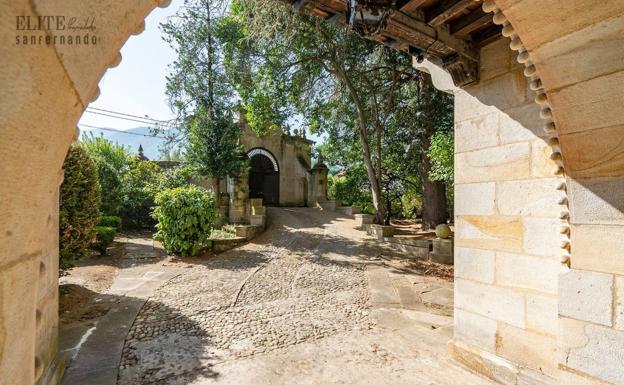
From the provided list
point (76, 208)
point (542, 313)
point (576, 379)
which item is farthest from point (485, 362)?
point (76, 208)

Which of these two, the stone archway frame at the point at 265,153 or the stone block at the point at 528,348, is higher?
the stone archway frame at the point at 265,153

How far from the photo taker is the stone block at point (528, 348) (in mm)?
2234

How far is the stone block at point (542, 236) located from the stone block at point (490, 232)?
0.16 feet

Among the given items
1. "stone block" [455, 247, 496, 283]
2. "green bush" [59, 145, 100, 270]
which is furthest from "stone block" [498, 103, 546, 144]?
"green bush" [59, 145, 100, 270]

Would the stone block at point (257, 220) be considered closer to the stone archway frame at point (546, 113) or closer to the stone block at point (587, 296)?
the stone archway frame at point (546, 113)

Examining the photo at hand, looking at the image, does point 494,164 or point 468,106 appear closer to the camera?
point 494,164

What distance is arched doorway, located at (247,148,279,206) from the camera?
48.4 feet

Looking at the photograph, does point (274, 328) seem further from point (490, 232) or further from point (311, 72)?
point (311, 72)

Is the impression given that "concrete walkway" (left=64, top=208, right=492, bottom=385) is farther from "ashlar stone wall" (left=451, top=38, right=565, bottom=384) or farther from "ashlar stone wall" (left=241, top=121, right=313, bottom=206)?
"ashlar stone wall" (left=241, top=121, right=313, bottom=206)

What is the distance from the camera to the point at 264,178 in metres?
14.9

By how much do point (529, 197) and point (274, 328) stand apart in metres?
2.92

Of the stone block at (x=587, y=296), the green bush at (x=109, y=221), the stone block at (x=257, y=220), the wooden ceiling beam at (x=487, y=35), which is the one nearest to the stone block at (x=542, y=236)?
the stone block at (x=587, y=296)

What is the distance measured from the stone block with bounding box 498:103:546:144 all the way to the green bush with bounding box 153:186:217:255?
6.21 meters

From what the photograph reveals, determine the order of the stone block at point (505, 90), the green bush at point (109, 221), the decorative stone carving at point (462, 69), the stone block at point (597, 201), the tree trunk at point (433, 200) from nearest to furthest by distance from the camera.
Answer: the stone block at point (597, 201) → the stone block at point (505, 90) → the decorative stone carving at point (462, 69) → the green bush at point (109, 221) → the tree trunk at point (433, 200)
